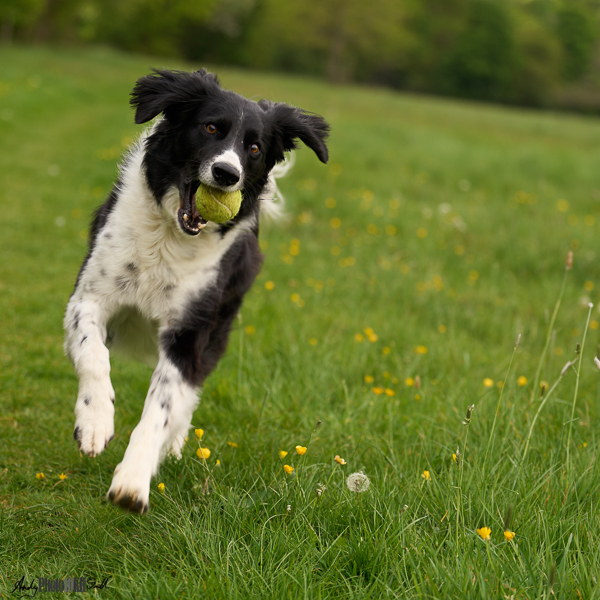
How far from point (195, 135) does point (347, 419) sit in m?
1.70

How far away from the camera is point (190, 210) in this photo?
302 cm

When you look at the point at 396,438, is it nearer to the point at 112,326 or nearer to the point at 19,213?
the point at 112,326

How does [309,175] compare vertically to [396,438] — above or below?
below

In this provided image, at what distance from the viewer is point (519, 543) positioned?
2.34 metres

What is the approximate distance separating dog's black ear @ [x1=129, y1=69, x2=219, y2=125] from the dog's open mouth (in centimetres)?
43

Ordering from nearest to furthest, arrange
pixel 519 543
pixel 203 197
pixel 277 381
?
pixel 519 543, pixel 203 197, pixel 277 381

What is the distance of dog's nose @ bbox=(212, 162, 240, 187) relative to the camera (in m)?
2.82

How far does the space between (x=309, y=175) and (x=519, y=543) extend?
863 cm

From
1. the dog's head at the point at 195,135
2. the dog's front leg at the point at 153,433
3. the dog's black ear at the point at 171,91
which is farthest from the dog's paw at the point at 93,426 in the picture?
the dog's black ear at the point at 171,91

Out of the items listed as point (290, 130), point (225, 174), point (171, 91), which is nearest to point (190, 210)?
point (225, 174)

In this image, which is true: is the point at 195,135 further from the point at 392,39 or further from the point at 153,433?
the point at 392,39

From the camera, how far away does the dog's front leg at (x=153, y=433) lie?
231cm

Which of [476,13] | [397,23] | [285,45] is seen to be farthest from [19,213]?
[476,13]

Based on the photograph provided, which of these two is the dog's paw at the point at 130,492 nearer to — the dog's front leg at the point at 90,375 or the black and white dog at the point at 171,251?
the dog's front leg at the point at 90,375
